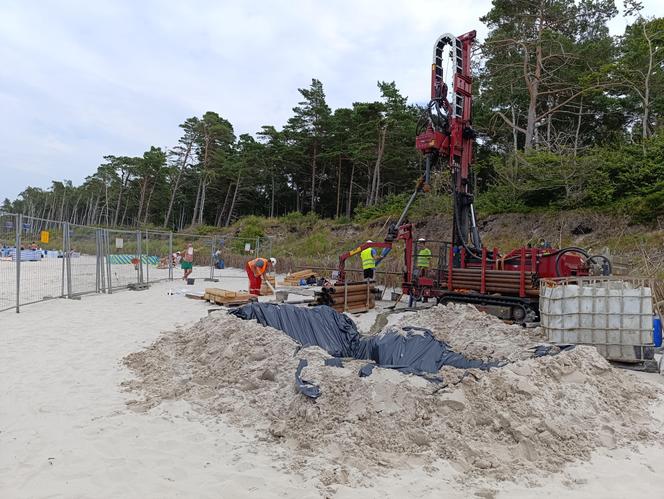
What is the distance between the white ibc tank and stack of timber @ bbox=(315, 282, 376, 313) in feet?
17.4

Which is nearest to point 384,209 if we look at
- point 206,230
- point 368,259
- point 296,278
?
point 296,278

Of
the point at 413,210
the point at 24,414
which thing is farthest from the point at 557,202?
the point at 24,414

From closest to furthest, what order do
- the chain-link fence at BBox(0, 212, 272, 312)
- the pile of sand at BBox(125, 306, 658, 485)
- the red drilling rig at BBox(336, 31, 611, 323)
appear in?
the pile of sand at BBox(125, 306, 658, 485) < the red drilling rig at BBox(336, 31, 611, 323) < the chain-link fence at BBox(0, 212, 272, 312)

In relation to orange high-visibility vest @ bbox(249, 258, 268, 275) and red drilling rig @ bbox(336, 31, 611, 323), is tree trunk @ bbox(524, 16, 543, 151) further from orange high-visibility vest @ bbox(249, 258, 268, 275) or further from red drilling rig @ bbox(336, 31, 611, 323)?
orange high-visibility vest @ bbox(249, 258, 268, 275)

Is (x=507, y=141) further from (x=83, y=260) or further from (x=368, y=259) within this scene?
(x=83, y=260)

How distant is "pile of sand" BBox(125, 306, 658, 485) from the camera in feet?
12.1

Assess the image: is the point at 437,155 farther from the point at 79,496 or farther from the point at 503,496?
the point at 79,496

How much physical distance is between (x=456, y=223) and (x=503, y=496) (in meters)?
8.59

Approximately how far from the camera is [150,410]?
4637 millimetres

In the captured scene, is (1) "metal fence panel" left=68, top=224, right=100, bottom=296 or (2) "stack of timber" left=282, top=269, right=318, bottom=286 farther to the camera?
(2) "stack of timber" left=282, top=269, right=318, bottom=286

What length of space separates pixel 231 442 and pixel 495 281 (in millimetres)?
7638

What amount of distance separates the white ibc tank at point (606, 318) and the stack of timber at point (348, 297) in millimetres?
5319

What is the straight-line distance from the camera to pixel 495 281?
1002cm

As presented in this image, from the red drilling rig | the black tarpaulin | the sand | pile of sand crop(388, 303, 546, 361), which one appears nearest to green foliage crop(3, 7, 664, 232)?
the red drilling rig
